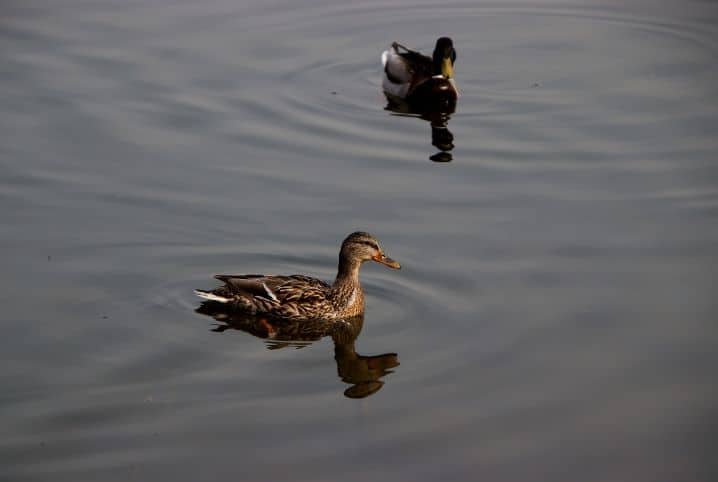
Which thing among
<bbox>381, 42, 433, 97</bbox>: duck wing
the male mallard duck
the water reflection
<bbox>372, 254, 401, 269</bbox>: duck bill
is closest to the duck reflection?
<bbox>372, 254, 401, 269</bbox>: duck bill

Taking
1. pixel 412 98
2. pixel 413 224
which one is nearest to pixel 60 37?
Answer: pixel 412 98

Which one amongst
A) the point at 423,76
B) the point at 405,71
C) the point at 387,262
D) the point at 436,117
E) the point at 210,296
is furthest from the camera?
the point at 423,76

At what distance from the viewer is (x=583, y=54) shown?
1755cm

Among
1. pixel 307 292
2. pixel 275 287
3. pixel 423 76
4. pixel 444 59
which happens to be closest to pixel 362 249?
pixel 307 292

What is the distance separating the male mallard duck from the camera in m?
16.5

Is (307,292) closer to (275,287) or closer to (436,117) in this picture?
(275,287)

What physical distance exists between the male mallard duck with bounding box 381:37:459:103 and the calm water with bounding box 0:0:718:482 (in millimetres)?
332

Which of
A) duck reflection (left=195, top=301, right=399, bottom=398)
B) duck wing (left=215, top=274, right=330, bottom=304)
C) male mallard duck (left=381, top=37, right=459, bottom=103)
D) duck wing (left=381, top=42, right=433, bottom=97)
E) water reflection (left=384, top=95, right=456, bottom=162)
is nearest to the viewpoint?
duck reflection (left=195, top=301, right=399, bottom=398)

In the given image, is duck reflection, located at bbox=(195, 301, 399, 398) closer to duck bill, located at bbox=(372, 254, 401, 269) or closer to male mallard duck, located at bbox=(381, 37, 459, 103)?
duck bill, located at bbox=(372, 254, 401, 269)

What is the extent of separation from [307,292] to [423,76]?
678cm

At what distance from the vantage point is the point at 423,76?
16703 millimetres

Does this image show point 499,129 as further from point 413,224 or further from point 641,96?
point 413,224

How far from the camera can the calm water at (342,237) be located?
27.0 feet

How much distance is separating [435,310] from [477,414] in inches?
70.3
